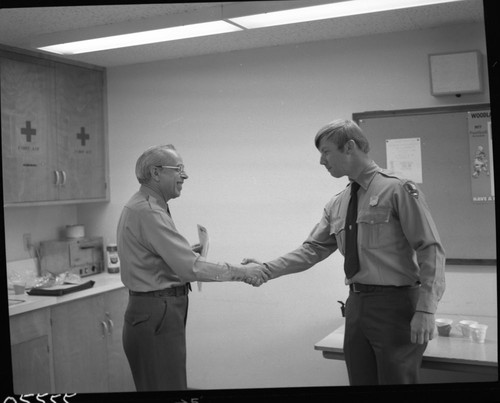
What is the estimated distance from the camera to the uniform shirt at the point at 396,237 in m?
1.77

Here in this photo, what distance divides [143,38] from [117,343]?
113cm

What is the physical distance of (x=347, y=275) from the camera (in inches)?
72.4

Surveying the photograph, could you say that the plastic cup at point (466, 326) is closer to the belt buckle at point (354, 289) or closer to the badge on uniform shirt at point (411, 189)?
the belt buckle at point (354, 289)

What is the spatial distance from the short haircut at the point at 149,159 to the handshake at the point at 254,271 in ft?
1.54

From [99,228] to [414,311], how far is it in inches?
45.8

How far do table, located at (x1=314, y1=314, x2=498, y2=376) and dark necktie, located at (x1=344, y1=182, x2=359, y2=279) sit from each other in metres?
0.33

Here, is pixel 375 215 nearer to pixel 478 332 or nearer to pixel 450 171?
pixel 450 171

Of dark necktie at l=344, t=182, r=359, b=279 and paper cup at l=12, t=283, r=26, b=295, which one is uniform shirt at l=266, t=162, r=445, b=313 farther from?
paper cup at l=12, t=283, r=26, b=295

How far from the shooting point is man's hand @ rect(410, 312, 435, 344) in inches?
69.1

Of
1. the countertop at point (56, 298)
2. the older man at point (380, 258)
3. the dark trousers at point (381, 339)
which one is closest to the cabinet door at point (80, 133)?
the countertop at point (56, 298)

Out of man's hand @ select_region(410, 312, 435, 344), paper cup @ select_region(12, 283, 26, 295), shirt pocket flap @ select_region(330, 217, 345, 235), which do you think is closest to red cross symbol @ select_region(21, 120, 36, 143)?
paper cup @ select_region(12, 283, 26, 295)

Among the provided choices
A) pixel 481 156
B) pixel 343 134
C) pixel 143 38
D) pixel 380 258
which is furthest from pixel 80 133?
pixel 481 156

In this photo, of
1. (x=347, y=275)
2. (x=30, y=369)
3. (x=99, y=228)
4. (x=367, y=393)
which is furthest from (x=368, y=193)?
(x=30, y=369)

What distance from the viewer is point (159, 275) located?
188 centimetres
